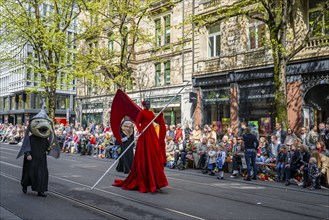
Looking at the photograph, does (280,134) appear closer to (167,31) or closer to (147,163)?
(147,163)

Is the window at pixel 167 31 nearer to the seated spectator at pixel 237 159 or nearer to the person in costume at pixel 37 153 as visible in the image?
the seated spectator at pixel 237 159

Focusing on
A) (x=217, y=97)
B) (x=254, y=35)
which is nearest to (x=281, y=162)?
(x=254, y=35)

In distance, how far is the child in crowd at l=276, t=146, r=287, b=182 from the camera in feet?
40.1

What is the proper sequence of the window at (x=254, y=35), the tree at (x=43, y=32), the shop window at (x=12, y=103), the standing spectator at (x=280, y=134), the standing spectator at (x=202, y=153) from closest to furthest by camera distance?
→ 1. the standing spectator at (x=280, y=134)
2. the standing spectator at (x=202, y=153)
3. the window at (x=254, y=35)
4. the tree at (x=43, y=32)
5. the shop window at (x=12, y=103)

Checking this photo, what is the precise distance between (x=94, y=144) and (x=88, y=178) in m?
11.2

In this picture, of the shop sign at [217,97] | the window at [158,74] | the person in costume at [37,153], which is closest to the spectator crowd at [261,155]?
the shop sign at [217,97]

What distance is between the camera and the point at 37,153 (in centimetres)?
839

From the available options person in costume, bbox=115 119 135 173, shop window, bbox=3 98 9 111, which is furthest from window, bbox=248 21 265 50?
shop window, bbox=3 98 9 111

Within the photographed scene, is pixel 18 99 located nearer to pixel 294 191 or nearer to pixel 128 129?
pixel 128 129

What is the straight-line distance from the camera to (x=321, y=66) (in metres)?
16.9

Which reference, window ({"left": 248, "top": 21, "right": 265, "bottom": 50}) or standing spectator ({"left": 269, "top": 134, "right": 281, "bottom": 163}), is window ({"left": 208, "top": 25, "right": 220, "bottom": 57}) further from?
standing spectator ({"left": 269, "top": 134, "right": 281, "bottom": 163})

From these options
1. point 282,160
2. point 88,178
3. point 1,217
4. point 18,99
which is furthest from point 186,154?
point 18,99

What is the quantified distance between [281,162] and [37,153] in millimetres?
8320

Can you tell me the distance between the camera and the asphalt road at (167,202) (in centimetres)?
658
